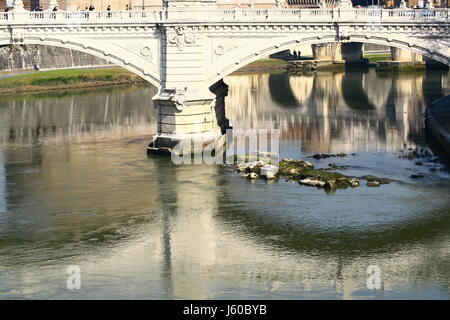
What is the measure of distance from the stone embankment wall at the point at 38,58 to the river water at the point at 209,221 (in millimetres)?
22798

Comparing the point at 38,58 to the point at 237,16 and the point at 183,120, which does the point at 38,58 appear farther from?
the point at 237,16

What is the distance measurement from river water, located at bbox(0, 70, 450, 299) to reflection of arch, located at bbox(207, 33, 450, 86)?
15.5 feet

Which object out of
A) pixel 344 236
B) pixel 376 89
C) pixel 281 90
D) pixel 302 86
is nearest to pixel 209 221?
pixel 344 236

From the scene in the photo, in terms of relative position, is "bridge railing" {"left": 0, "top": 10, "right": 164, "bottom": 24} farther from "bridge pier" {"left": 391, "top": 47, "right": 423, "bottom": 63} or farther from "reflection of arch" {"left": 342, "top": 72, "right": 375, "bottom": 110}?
"bridge pier" {"left": 391, "top": 47, "right": 423, "bottom": 63}

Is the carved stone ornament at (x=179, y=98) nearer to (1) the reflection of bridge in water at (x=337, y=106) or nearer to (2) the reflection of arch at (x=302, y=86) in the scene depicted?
(1) the reflection of bridge in water at (x=337, y=106)

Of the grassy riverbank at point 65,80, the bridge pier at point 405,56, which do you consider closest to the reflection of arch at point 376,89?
the bridge pier at point 405,56

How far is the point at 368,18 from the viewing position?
41.7 m

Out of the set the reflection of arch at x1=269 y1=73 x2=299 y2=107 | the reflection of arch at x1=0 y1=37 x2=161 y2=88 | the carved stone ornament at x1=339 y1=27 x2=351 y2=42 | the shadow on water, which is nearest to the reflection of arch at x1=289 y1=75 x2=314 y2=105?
the reflection of arch at x1=269 y1=73 x2=299 y2=107

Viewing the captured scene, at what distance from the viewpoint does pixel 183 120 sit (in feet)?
142

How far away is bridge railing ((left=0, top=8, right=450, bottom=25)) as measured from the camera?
136 feet
